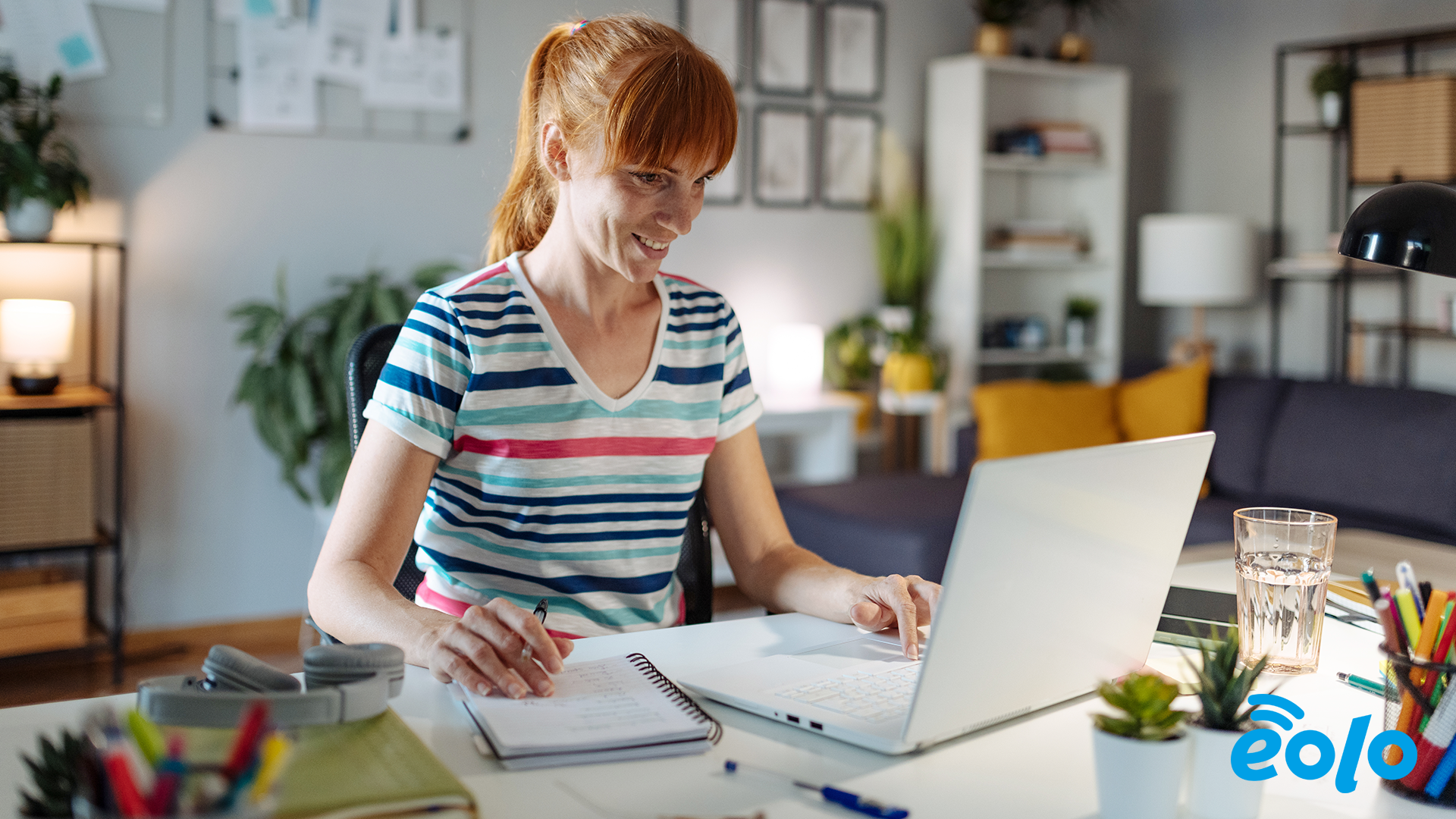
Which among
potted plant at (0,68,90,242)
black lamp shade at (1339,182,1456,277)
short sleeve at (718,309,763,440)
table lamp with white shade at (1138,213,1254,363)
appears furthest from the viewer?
table lamp with white shade at (1138,213,1254,363)

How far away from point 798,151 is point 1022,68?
917 millimetres

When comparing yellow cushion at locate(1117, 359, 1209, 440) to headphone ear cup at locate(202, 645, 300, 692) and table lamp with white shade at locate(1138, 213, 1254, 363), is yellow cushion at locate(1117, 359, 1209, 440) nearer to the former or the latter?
table lamp with white shade at locate(1138, 213, 1254, 363)

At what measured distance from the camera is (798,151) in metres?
4.53

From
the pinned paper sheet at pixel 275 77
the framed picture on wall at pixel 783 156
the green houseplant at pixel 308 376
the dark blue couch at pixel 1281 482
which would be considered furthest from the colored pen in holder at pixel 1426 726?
the framed picture on wall at pixel 783 156

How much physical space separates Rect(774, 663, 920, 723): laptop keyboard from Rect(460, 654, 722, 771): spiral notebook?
91 mm

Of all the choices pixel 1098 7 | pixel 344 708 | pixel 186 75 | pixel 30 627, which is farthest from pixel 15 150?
pixel 1098 7

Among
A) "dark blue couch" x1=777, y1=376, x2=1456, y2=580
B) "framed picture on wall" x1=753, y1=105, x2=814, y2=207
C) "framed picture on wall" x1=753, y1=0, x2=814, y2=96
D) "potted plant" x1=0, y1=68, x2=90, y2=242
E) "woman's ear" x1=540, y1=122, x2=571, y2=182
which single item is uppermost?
"framed picture on wall" x1=753, y1=0, x2=814, y2=96

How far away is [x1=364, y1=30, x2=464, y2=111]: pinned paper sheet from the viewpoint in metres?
3.67

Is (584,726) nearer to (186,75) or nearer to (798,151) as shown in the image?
(186,75)

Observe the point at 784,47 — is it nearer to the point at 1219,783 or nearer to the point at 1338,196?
the point at 1338,196

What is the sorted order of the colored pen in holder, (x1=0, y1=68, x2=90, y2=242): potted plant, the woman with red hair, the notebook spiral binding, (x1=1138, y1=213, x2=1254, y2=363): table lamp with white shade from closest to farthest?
the colored pen in holder
the notebook spiral binding
the woman with red hair
(x1=0, y1=68, x2=90, y2=242): potted plant
(x1=1138, y1=213, x2=1254, y2=363): table lamp with white shade

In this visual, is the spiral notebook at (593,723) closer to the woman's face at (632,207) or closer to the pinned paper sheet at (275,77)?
the woman's face at (632,207)

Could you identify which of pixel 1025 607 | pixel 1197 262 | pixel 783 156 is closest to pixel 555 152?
pixel 1025 607

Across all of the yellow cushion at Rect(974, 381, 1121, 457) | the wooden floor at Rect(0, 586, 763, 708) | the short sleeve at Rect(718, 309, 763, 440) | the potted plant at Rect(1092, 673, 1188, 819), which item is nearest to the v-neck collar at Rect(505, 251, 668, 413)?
the short sleeve at Rect(718, 309, 763, 440)
